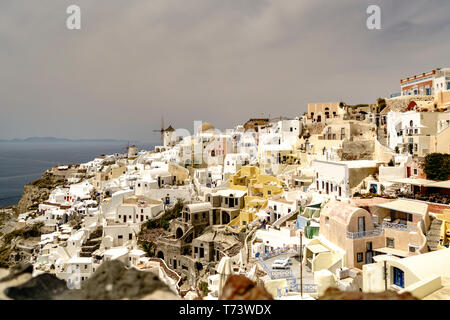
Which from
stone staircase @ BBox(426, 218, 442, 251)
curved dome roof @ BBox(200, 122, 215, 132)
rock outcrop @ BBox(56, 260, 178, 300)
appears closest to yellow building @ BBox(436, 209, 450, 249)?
stone staircase @ BBox(426, 218, 442, 251)

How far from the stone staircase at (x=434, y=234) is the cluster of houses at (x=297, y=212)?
6 centimetres

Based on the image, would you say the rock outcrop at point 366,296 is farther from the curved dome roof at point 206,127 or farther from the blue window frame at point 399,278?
the curved dome roof at point 206,127

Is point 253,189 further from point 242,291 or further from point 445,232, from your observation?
point 242,291

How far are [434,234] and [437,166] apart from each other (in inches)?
269

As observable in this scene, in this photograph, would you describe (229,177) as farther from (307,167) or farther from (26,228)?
(26,228)

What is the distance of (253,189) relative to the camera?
30.1 metres

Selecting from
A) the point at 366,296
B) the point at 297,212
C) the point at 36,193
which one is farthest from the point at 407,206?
the point at 36,193

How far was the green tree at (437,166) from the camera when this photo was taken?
762 inches

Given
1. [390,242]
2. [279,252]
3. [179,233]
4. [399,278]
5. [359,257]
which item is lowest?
[179,233]

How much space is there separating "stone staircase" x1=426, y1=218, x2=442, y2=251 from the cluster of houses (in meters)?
0.06

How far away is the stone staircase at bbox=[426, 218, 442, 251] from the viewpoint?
14.2 m

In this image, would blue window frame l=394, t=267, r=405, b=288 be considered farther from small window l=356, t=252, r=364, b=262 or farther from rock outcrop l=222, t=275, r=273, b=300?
rock outcrop l=222, t=275, r=273, b=300

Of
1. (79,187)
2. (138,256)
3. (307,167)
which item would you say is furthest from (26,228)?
(307,167)

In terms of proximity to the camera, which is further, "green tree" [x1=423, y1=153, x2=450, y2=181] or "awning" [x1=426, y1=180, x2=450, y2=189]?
"green tree" [x1=423, y1=153, x2=450, y2=181]
